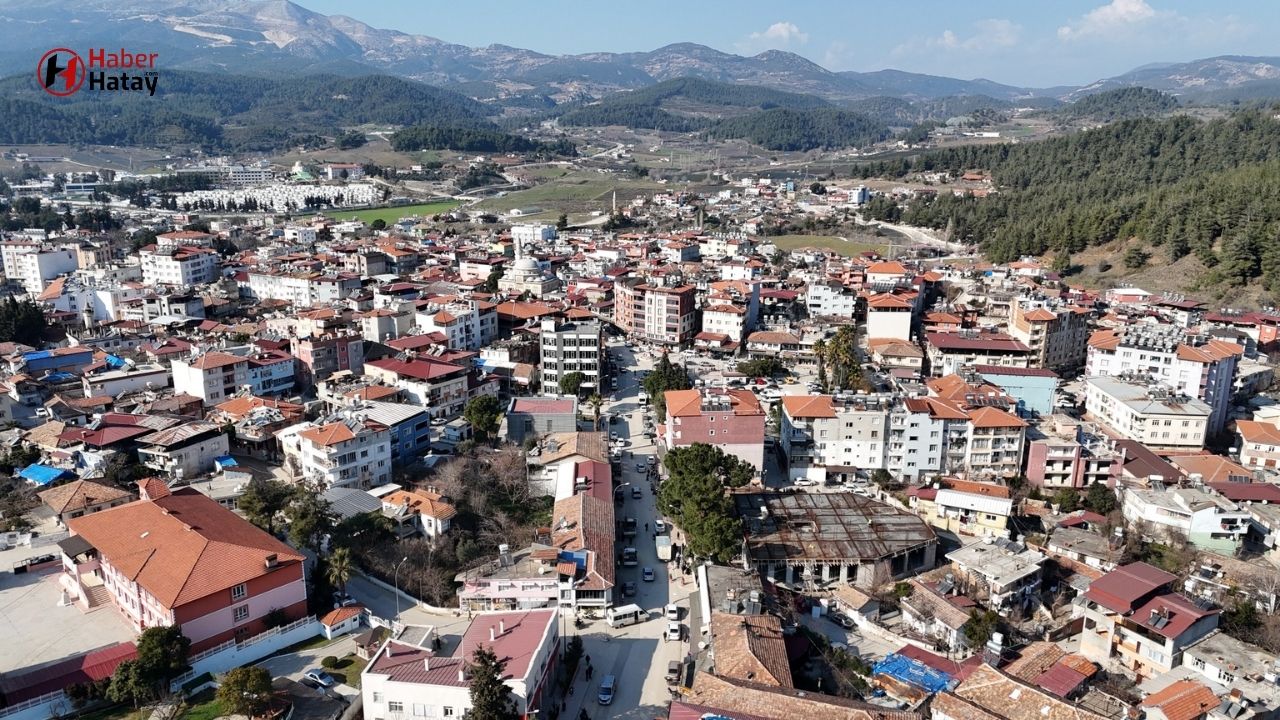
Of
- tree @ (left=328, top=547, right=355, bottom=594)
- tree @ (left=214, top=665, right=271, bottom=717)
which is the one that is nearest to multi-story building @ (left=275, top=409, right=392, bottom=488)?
tree @ (left=328, top=547, right=355, bottom=594)

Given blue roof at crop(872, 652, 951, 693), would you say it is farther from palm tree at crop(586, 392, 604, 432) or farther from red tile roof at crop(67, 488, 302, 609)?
palm tree at crop(586, 392, 604, 432)

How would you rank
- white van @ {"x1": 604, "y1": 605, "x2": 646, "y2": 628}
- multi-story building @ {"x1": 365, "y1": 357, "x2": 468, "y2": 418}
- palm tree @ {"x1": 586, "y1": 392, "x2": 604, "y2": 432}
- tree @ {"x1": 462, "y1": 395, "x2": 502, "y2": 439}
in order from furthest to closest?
1. palm tree @ {"x1": 586, "y1": 392, "x2": 604, "y2": 432}
2. multi-story building @ {"x1": 365, "y1": 357, "x2": 468, "y2": 418}
3. tree @ {"x1": 462, "y1": 395, "x2": 502, "y2": 439}
4. white van @ {"x1": 604, "y1": 605, "x2": 646, "y2": 628}

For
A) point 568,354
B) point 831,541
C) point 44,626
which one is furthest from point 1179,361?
point 44,626

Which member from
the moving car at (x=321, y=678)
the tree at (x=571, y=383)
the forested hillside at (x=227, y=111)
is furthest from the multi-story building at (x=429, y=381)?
the forested hillside at (x=227, y=111)

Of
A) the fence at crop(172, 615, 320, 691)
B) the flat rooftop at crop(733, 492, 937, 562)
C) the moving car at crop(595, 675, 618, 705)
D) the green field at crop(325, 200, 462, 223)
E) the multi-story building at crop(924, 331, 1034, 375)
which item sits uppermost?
the green field at crop(325, 200, 462, 223)

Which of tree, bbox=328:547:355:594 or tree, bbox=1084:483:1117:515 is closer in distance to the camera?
tree, bbox=328:547:355:594

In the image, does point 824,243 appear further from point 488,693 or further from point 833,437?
point 488,693

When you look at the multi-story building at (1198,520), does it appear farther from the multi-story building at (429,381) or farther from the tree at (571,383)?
the multi-story building at (429,381)
